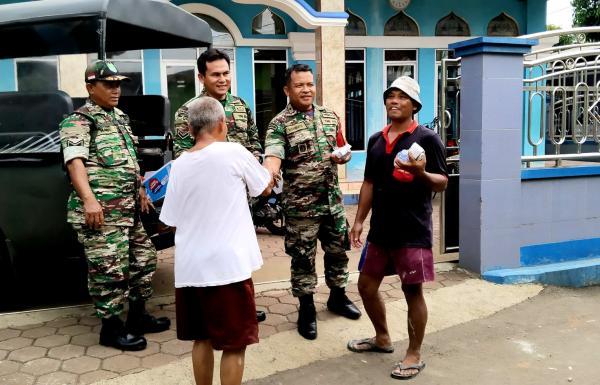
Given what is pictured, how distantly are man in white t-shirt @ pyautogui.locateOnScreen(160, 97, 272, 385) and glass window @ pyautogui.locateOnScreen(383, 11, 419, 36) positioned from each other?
30.1 ft

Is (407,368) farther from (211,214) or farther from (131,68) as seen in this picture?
→ (131,68)

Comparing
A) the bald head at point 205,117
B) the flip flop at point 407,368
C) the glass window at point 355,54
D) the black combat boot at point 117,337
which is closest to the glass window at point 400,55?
the glass window at point 355,54

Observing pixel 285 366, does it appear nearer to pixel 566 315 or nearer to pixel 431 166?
pixel 431 166

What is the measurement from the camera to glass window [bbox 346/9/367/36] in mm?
10867

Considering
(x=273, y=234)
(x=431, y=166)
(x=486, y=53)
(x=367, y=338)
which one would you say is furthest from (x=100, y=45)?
(x=273, y=234)

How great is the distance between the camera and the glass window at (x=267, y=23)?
10.5 metres

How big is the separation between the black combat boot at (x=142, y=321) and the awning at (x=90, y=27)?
1.87 metres

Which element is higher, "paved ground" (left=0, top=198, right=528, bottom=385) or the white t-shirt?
the white t-shirt

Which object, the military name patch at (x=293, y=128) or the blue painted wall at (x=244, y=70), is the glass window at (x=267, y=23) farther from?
the military name patch at (x=293, y=128)

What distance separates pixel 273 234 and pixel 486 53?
369cm

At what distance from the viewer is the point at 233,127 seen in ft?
13.0

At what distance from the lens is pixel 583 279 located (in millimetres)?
5203

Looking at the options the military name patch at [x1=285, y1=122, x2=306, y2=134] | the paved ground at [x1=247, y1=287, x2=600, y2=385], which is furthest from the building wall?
the military name patch at [x1=285, y1=122, x2=306, y2=134]

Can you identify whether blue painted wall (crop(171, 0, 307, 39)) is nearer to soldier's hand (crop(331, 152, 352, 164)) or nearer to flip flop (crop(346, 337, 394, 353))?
soldier's hand (crop(331, 152, 352, 164))
